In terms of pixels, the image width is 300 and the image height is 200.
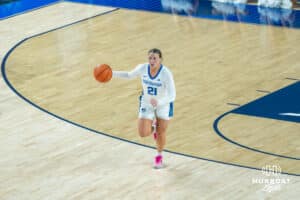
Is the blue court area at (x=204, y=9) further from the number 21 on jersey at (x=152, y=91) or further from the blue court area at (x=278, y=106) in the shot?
the number 21 on jersey at (x=152, y=91)

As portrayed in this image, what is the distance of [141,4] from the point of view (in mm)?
23312

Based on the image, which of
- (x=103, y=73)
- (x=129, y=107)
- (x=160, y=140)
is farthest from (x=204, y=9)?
(x=160, y=140)

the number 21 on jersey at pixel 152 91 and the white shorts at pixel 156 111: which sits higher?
the number 21 on jersey at pixel 152 91

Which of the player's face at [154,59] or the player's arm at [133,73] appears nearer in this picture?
the player's face at [154,59]

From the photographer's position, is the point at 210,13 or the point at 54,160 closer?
the point at 54,160

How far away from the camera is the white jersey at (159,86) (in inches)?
504

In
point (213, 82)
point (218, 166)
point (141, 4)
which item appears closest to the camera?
point (218, 166)

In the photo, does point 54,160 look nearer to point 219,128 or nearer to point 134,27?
point 219,128

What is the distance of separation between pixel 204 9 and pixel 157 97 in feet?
33.3

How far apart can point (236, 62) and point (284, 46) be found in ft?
4.86

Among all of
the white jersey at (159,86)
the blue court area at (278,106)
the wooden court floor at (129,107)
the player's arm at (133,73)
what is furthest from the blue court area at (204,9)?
the white jersey at (159,86)

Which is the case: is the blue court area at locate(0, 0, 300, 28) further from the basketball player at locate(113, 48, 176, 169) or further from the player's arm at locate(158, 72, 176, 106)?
the player's arm at locate(158, 72, 176, 106)

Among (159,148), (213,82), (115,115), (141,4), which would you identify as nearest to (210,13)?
(141,4)

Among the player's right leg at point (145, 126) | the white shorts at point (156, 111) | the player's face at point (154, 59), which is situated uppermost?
the player's face at point (154, 59)
